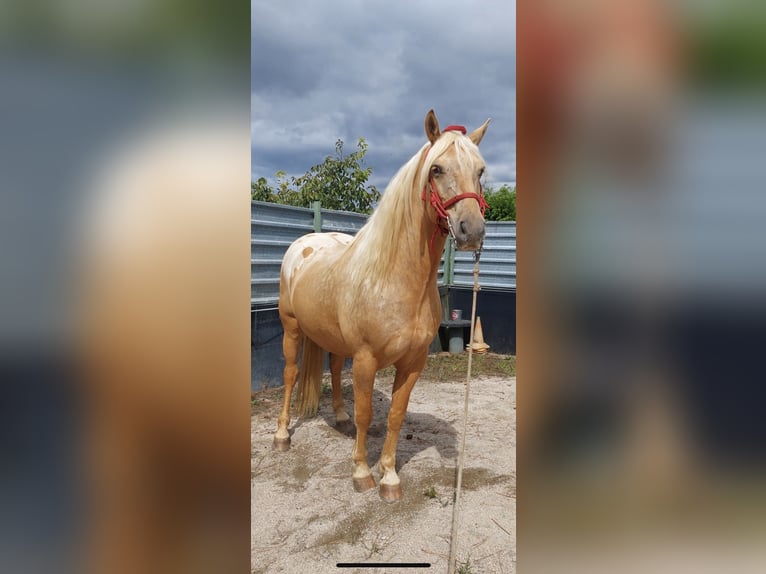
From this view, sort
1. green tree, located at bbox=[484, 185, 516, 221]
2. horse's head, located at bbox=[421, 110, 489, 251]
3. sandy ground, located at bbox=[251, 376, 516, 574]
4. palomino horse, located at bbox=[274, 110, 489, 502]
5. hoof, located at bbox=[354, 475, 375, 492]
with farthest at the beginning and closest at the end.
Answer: green tree, located at bbox=[484, 185, 516, 221], hoof, located at bbox=[354, 475, 375, 492], sandy ground, located at bbox=[251, 376, 516, 574], palomino horse, located at bbox=[274, 110, 489, 502], horse's head, located at bbox=[421, 110, 489, 251]

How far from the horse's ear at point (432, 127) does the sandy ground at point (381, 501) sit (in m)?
2.00

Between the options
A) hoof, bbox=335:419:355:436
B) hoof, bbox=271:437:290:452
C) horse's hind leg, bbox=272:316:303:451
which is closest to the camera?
hoof, bbox=271:437:290:452

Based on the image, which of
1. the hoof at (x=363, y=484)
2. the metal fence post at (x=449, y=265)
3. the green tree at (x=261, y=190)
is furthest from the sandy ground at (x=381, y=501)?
the green tree at (x=261, y=190)

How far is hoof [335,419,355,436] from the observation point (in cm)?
350

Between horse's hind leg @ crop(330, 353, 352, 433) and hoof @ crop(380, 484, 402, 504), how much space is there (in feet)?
3.72

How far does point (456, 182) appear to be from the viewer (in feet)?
5.82

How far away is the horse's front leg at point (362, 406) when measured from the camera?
2.37 m

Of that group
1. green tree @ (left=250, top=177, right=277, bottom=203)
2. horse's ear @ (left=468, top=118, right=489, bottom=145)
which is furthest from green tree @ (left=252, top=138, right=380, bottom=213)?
horse's ear @ (left=468, top=118, right=489, bottom=145)
